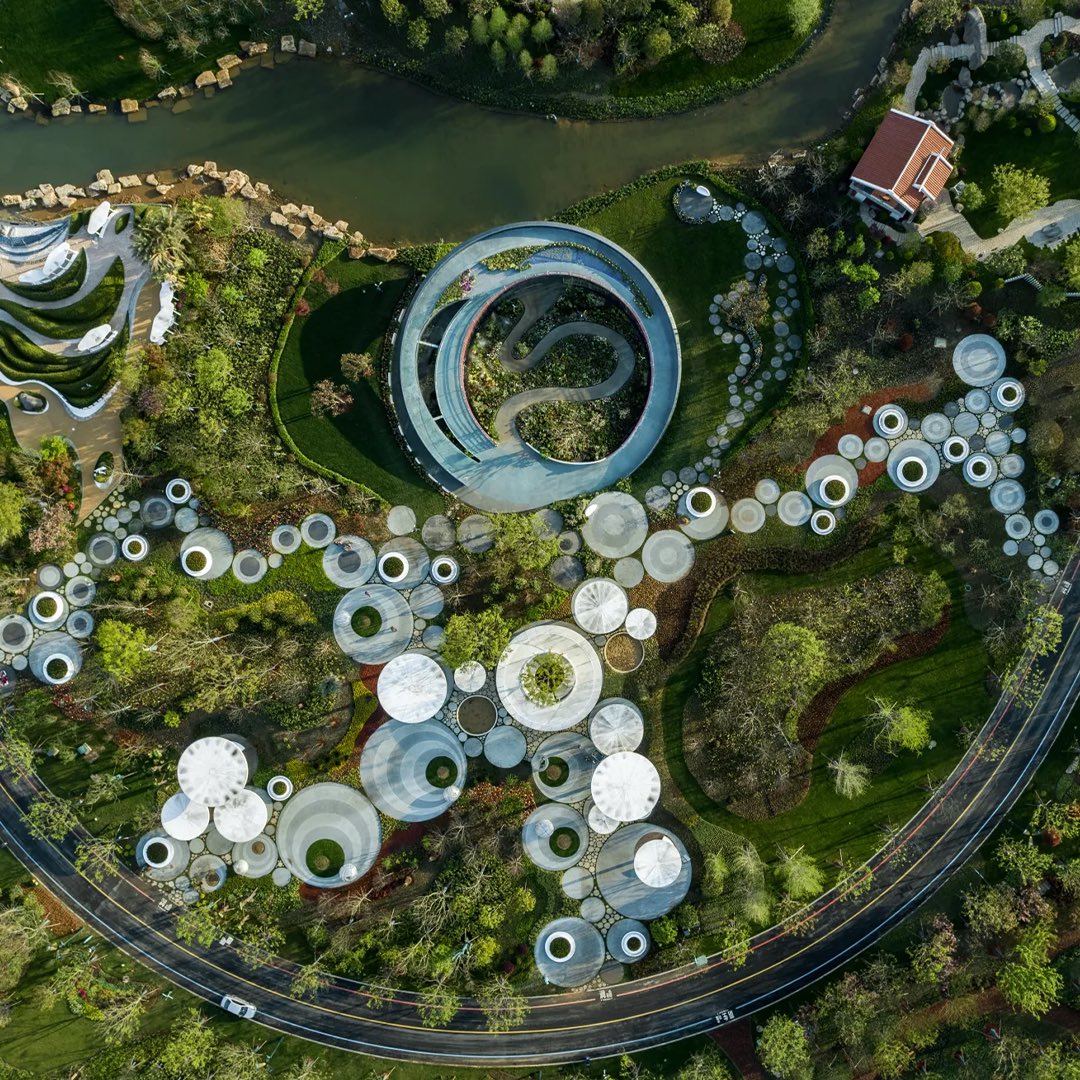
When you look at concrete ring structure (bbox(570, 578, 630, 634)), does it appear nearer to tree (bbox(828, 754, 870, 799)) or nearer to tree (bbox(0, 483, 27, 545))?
tree (bbox(828, 754, 870, 799))

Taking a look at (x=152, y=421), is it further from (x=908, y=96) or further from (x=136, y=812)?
(x=908, y=96)

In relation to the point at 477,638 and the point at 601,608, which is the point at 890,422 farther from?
the point at 477,638

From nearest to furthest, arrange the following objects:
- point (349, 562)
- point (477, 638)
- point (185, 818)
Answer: point (477, 638), point (185, 818), point (349, 562)

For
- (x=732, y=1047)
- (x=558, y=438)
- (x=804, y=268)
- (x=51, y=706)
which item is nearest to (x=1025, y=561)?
(x=804, y=268)

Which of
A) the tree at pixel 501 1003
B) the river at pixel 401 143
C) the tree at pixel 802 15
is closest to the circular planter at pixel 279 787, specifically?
the tree at pixel 501 1003

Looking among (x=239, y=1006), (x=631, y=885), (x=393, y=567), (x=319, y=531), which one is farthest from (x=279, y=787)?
(x=631, y=885)

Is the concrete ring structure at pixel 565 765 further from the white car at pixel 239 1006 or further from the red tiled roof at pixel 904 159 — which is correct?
Result: the red tiled roof at pixel 904 159

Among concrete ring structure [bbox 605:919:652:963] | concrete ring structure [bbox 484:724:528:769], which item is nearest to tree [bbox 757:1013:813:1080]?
concrete ring structure [bbox 605:919:652:963]
